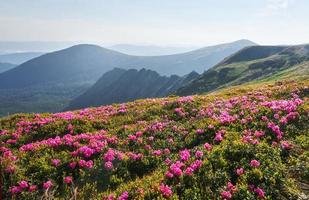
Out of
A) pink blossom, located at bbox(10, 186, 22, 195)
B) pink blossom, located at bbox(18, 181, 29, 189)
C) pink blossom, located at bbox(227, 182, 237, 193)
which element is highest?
pink blossom, located at bbox(227, 182, 237, 193)

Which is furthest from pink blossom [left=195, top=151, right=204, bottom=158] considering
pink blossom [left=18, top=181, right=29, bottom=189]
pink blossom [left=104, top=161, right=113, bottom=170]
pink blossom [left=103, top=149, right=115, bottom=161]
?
pink blossom [left=18, top=181, right=29, bottom=189]

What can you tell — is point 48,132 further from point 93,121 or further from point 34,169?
point 34,169

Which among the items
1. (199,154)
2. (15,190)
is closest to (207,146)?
(199,154)

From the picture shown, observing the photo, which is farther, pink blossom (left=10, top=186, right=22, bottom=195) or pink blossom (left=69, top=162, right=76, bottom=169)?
pink blossom (left=69, top=162, right=76, bottom=169)

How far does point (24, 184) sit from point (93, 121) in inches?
372

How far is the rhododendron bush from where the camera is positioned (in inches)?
521

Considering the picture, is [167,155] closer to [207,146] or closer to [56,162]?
[207,146]

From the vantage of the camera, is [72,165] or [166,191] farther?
[72,165]

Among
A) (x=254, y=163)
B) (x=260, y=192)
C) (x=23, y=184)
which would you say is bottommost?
(x=23, y=184)

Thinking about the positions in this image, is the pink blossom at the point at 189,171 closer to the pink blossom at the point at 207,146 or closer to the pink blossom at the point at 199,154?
the pink blossom at the point at 199,154

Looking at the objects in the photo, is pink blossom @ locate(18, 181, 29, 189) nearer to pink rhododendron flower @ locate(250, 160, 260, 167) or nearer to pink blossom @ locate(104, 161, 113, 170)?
pink blossom @ locate(104, 161, 113, 170)

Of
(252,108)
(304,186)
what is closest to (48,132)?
(252,108)

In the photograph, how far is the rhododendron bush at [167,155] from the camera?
1323 centimetres

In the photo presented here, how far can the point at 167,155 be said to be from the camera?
56.5 feet
